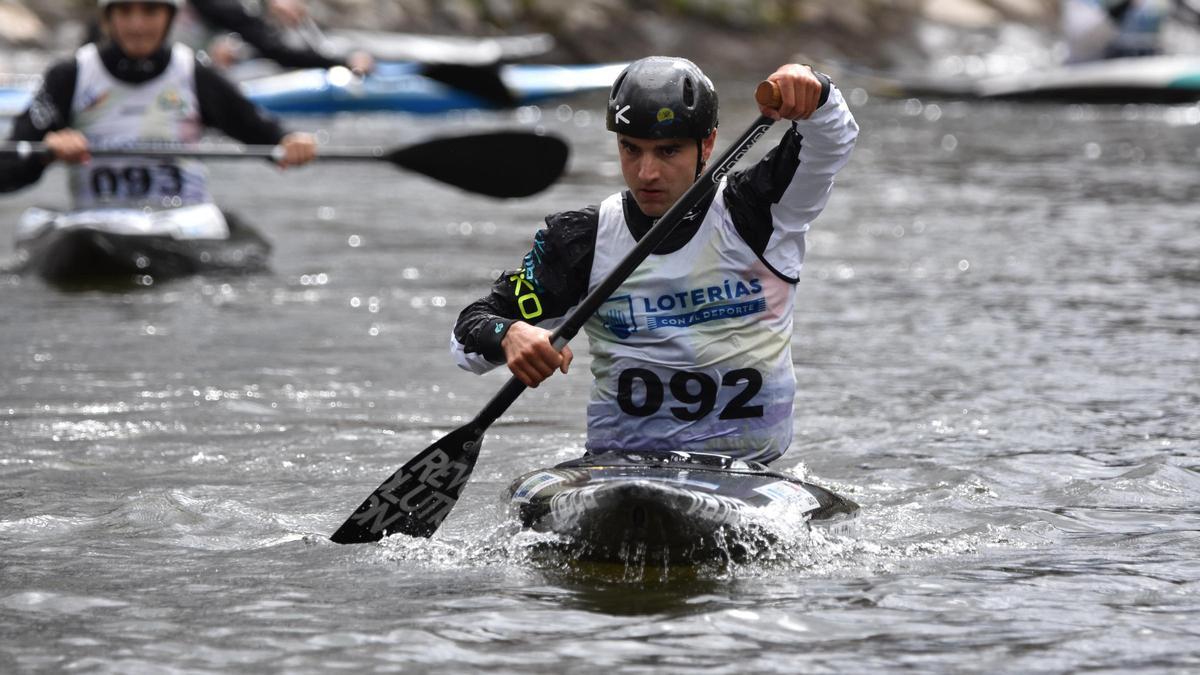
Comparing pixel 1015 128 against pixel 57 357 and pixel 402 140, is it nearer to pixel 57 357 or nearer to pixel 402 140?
pixel 402 140

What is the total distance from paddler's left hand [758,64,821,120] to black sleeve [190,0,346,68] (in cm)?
899

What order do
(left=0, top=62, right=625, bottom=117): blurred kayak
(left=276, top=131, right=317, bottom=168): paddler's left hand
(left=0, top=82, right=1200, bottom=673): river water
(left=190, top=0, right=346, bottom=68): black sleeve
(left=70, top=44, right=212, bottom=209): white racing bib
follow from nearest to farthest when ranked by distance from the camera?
(left=0, top=82, right=1200, bottom=673): river water
(left=276, top=131, right=317, bottom=168): paddler's left hand
(left=70, top=44, right=212, bottom=209): white racing bib
(left=190, top=0, right=346, bottom=68): black sleeve
(left=0, top=62, right=625, bottom=117): blurred kayak

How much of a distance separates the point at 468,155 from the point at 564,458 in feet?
10.5

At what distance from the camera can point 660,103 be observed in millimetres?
4934

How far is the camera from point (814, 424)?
7570 millimetres

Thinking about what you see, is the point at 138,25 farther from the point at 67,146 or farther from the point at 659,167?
the point at 659,167

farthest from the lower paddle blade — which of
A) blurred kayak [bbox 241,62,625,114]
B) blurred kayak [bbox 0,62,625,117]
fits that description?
blurred kayak [bbox 241,62,625,114]

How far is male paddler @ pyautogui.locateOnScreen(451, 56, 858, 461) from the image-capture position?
200 inches

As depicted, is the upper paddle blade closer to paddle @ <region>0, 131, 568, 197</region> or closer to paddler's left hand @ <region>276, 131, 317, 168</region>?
paddle @ <region>0, 131, 568, 197</region>

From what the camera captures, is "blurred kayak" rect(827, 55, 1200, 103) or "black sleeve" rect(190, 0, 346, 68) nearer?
"black sleeve" rect(190, 0, 346, 68)

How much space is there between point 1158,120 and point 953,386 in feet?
47.4

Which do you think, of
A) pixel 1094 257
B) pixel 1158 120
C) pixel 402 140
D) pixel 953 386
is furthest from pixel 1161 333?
pixel 1158 120

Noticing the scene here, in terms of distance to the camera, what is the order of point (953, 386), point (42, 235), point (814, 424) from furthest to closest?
point (42, 235) < point (953, 386) < point (814, 424)

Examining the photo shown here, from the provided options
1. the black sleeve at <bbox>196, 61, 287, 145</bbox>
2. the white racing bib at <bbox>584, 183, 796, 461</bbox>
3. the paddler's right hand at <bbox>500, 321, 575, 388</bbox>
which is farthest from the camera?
the black sleeve at <bbox>196, 61, 287, 145</bbox>
